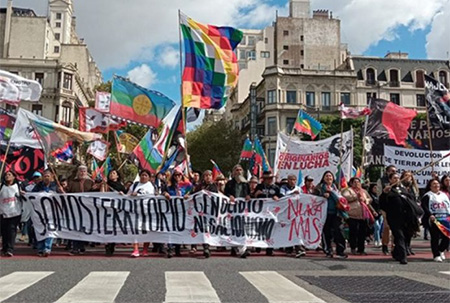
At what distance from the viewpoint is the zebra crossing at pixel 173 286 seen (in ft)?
19.1

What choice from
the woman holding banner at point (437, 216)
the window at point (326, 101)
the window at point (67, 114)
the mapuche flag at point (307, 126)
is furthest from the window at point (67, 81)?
the woman holding banner at point (437, 216)

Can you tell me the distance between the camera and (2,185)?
34.3ft

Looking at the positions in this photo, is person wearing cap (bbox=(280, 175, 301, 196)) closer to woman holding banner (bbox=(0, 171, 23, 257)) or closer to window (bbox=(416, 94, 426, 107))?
woman holding banner (bbox=(0, 171, 23, 257))

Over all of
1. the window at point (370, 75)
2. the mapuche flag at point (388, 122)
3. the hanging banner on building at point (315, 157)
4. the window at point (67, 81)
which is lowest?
the hanging banner on building at point (315, 157)

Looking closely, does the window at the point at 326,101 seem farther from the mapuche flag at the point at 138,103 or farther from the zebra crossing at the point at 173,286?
the zebra crossing at the point at 173,286

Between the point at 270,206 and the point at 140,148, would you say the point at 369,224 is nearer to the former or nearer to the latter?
the point at 270,206

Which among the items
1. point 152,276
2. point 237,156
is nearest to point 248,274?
point 152,276

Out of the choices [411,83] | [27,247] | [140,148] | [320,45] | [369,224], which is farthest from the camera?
[320,45]

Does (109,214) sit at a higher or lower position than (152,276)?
higher

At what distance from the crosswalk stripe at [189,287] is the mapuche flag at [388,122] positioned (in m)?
9.82

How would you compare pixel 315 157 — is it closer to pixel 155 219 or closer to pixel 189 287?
pixel 155 219

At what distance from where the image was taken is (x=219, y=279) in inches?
285

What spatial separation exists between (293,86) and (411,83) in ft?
50.1

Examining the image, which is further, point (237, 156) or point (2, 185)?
point (237, 156)
